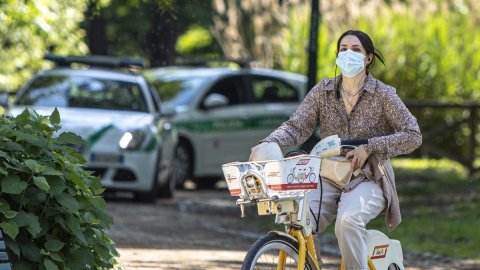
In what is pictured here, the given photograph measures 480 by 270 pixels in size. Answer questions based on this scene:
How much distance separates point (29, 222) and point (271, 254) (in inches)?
42.4

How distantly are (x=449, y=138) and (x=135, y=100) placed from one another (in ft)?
29.8

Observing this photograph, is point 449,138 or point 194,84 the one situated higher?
point 194,84

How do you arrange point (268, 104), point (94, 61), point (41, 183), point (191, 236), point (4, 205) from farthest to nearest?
point (268, 104) → point (94, 61) → point (191, 236) → point (41, 183) → point (4, 205)

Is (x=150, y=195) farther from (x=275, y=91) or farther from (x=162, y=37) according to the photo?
(x=275, y=91)

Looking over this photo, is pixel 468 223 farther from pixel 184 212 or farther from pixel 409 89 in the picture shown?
pixel 409 89

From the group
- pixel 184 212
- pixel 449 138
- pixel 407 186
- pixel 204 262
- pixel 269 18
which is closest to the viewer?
pixel 204 262

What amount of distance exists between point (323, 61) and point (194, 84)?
733 centimetres

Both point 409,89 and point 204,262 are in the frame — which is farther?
point 409,89

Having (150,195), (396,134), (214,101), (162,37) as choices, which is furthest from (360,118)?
(214,101)

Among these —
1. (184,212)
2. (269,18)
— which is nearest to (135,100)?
(184,212)

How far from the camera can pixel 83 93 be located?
15562 millimetres

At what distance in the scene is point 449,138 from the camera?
23.7 m

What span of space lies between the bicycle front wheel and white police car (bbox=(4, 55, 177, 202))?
8.38m

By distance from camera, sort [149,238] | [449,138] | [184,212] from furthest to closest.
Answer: [449,138] → [184,212] → [149,238]
